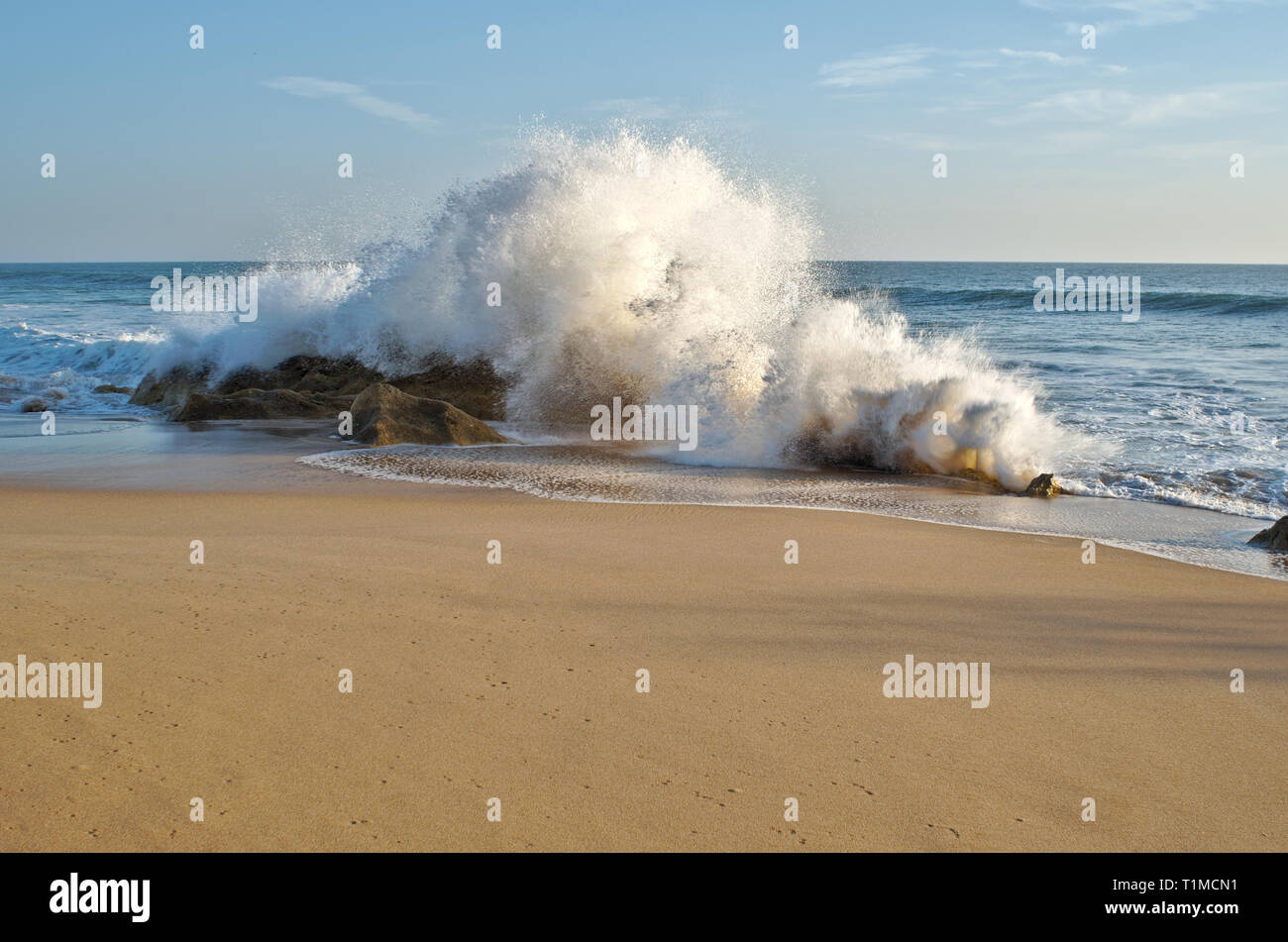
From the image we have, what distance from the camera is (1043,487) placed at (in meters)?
7.82

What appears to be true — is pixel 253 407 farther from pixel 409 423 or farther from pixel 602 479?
pixel 602 479

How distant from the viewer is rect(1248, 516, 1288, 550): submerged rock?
593 cm

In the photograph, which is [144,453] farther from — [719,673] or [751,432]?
[719,673]

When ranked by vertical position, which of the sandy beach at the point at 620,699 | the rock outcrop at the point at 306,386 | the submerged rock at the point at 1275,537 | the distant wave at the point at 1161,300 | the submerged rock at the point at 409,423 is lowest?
the sandy beach at the point at 620,699

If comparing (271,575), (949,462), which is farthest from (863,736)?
(949,462)

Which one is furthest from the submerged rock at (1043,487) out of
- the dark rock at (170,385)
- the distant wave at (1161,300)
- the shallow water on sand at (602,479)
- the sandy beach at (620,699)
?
the distant wave at (1161,300)

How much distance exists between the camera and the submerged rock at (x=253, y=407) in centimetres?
1130

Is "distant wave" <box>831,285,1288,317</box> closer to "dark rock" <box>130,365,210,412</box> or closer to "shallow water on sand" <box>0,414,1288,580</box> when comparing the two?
"dark rock" <box>130,365,210,412</box>

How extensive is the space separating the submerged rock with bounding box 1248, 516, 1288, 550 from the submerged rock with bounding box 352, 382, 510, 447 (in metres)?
6.56

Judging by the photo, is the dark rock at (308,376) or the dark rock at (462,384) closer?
the dark rock at (462,384)

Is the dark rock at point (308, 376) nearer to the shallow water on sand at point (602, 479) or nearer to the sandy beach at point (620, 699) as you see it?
the shallow water on sand at point (602, 479)

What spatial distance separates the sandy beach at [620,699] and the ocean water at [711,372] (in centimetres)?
204

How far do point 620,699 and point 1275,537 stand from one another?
483 centimetres
